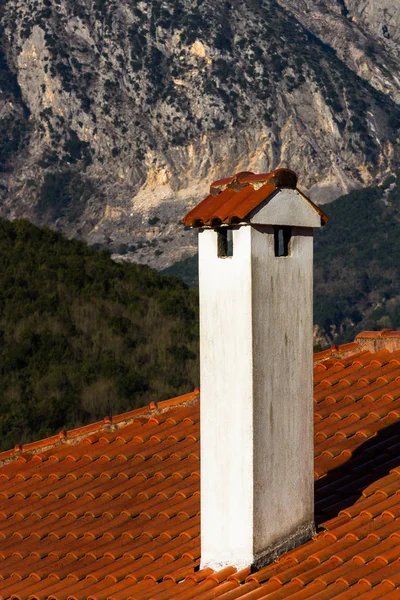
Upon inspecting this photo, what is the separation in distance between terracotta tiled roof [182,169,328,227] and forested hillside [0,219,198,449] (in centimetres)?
1669

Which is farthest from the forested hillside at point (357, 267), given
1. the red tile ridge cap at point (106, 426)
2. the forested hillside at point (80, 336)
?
the red tile ridge cap at point (106, 426)

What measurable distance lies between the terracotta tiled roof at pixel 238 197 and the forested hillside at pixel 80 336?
16693 mm

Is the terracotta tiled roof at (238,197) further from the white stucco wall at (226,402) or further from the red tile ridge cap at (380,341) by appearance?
the red tile ridge cap at (380,341)

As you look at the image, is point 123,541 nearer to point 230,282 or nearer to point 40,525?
point 40,525

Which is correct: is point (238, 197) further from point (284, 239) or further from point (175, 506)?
point (175, 506)

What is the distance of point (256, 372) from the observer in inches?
228

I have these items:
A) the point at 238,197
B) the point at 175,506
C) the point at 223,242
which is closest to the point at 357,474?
the point at 175,506

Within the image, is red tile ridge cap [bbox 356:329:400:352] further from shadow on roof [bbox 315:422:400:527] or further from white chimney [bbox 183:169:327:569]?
white chimney [bbox 183:169:327:569]

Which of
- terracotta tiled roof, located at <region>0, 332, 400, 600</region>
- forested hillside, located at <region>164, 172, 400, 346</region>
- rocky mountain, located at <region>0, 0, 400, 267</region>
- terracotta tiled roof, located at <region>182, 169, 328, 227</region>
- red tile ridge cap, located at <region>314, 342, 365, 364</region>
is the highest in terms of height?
rocky mountain, located at <region>0, 0, 400, 267</region>

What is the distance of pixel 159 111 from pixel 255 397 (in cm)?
8381

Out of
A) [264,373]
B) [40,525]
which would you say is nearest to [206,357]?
[264,373]

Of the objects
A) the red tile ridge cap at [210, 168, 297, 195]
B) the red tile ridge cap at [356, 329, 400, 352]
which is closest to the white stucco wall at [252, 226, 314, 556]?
the red tile ridge cap at [210, 168, 297, 195]

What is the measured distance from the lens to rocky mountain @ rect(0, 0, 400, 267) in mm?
85688

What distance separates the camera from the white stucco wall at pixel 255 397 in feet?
19.0
